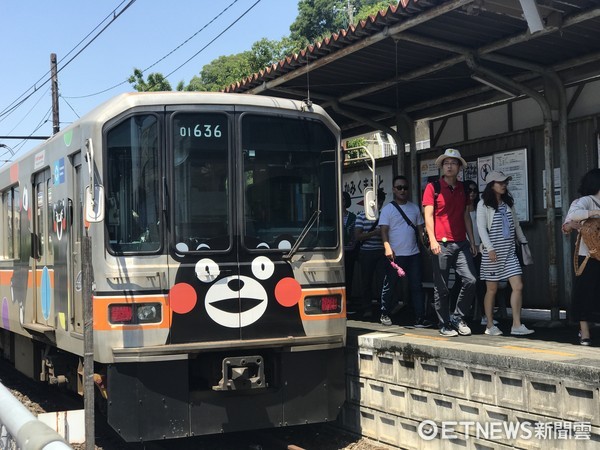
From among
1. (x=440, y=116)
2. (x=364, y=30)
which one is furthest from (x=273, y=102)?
(x=440, y=116)

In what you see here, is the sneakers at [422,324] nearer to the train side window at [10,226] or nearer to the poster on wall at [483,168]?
the poster on wall at [483,168]

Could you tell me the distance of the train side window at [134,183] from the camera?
5.65 meters

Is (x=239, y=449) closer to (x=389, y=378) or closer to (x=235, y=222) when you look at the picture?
(x=389, y=378)

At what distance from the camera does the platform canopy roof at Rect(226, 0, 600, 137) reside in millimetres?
6324

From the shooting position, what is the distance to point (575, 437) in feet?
15.0

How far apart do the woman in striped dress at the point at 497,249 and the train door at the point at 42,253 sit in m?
4.18

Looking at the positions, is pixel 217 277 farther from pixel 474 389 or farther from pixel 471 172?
pixel 471 172

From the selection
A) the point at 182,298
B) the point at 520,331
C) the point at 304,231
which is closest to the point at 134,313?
the point at 182,298

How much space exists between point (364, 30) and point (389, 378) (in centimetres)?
329

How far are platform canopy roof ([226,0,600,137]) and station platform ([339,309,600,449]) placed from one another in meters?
2.63

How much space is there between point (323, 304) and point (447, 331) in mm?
1507

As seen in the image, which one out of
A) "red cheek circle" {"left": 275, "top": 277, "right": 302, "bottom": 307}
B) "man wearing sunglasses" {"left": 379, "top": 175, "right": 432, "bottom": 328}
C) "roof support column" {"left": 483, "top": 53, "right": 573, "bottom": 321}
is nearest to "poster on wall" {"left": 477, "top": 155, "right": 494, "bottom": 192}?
"roof support column" {"left": 483, "top": 53, "right": 573, "bottom": 321}

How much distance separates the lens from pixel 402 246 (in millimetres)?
7852

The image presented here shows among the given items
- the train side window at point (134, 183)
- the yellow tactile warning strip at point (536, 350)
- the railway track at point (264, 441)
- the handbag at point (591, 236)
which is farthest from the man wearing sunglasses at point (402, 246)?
the train side window at point (134, 183)
